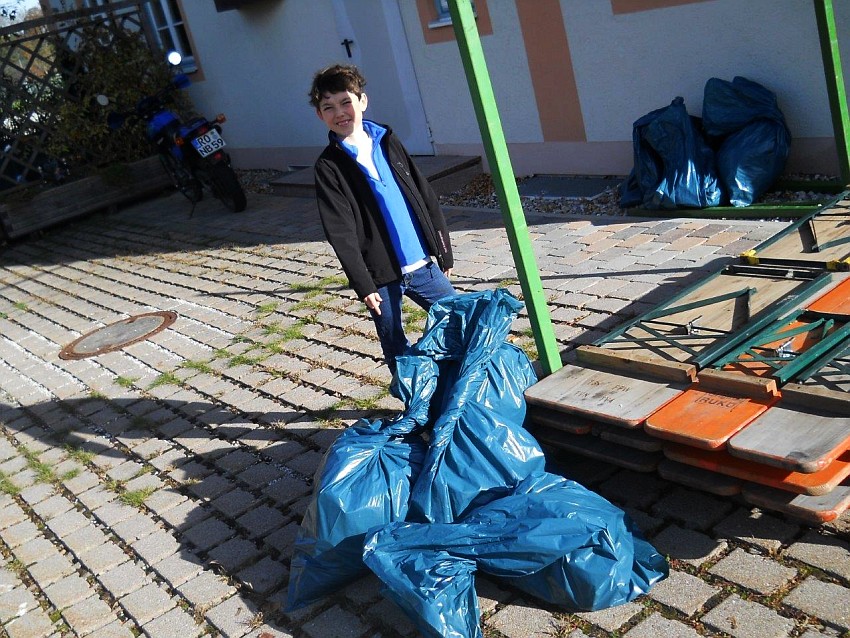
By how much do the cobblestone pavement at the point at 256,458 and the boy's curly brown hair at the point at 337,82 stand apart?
5.75ft

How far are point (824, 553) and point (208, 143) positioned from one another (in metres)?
9.05

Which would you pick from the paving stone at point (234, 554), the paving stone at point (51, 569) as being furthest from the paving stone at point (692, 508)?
the paving stone at point (51, 569)

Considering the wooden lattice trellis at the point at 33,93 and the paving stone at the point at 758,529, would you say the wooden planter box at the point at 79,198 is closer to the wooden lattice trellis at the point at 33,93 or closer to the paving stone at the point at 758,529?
the wooden lattice trellis at the point at 33,93

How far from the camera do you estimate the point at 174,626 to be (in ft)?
11.6

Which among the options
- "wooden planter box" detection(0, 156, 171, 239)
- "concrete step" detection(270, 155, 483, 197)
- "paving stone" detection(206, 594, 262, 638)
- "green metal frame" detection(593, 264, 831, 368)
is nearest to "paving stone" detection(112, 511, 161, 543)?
"paving stone" detection(206, 594, 262, 638)

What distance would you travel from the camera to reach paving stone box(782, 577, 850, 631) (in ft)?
8.95

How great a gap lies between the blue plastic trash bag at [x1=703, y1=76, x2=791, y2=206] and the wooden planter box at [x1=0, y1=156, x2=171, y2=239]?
9.41 metres

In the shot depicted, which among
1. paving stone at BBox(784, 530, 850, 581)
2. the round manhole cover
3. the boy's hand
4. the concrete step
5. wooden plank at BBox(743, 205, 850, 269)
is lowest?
paving stone at BBox(784, 530, 850, 581)

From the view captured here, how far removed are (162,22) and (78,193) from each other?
133 inches

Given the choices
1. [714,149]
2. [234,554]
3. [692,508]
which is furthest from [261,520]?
[714,149]

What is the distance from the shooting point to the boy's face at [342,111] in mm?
3844

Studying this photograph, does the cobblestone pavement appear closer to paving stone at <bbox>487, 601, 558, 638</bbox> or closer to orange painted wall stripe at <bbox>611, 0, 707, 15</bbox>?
paving stone at <bbox>487, 601, 558, 638</bbox>

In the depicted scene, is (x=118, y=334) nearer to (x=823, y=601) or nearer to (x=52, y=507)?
(x=52, y=507)

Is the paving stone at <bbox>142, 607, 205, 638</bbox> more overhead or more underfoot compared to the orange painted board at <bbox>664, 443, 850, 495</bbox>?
more underfoot
